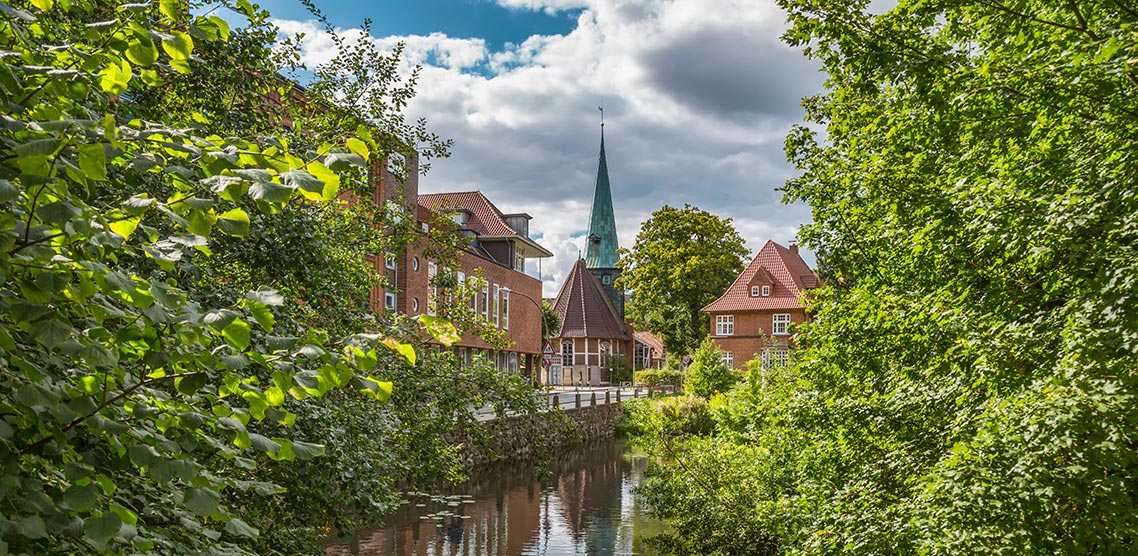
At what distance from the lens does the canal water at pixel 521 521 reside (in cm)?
1521

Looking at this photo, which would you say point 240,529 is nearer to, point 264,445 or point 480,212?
point 264,445

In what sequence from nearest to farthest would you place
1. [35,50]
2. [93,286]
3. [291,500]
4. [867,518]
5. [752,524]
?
[93,286] < [35,50] < [867,518] < [291,500] < [752,524]

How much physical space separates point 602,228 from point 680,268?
3205cm

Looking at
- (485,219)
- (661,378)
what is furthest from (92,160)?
(661,378)

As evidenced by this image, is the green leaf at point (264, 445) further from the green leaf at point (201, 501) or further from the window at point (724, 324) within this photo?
the window at point (724, 324)

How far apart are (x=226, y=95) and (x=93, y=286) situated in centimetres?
550

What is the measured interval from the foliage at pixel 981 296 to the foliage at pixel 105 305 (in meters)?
3.76

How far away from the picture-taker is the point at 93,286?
2.17m

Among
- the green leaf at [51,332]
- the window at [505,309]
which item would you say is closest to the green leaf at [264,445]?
the green leaf at [51,332]

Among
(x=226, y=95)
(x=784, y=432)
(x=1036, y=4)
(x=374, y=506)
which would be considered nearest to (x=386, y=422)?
(x=374, y=506)

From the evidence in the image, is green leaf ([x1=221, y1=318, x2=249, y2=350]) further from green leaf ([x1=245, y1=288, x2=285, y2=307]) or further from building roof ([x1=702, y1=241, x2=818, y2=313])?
building roof ([x1=702, y1=241, x2=818, y2=313])

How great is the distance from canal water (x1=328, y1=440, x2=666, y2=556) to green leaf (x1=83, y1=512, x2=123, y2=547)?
7.48 metres

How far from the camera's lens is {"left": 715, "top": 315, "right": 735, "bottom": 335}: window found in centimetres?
5109

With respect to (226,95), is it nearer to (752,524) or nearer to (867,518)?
(867,518)
